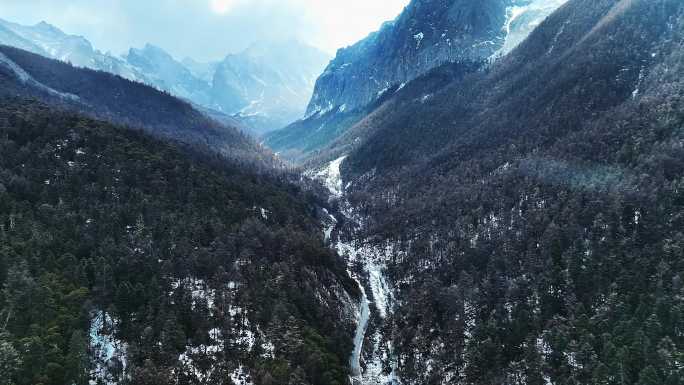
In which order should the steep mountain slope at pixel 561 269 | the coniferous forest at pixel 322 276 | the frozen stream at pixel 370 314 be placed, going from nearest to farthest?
the coniferous forest at pixel 322 276
the steep mountain slope at pixel 561 269
the frozen stream at pixel 370 314

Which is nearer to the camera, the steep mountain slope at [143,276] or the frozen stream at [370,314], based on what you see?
the steep mountain slope at [143,276]

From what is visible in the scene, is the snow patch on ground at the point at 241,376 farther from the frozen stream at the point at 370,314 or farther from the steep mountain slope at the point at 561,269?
the steep mountain slope at the point at 561,269

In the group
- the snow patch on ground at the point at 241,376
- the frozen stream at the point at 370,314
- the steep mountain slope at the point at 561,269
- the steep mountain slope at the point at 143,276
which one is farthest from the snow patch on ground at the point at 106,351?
the steep mountain slope at the point at 561,269

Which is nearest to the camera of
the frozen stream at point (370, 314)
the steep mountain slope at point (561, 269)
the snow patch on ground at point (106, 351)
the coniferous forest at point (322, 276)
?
the snow patch on ground at point (106, 351)

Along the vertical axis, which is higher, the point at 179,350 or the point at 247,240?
the point at 247,240

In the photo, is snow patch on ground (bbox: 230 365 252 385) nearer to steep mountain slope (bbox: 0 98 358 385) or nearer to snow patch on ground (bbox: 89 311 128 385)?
steep mountain slope (bbox: 0 98 358 385)

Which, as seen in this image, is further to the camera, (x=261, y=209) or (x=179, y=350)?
(x=261, y=209)

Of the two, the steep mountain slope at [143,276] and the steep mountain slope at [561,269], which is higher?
the steep mountain slope at [143,276]

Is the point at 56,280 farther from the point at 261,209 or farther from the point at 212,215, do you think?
the point at 261,209

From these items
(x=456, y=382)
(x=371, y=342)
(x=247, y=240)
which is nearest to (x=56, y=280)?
(x=247, y=240)
